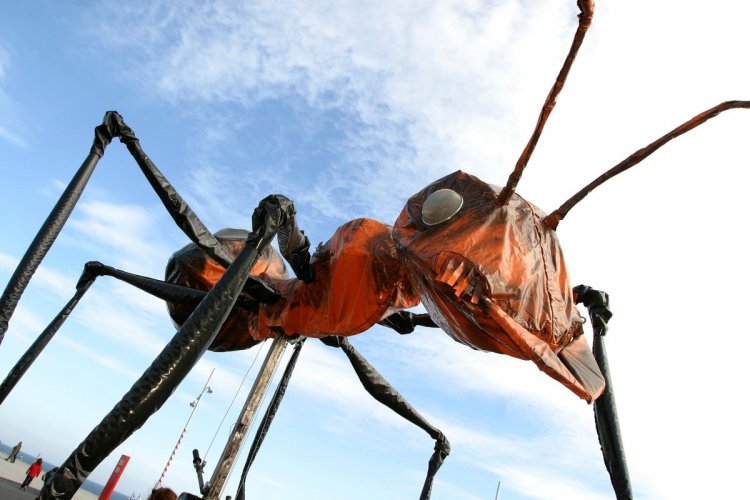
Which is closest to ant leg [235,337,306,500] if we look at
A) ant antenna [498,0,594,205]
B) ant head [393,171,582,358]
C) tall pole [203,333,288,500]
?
tall pole [203,333,288,500]

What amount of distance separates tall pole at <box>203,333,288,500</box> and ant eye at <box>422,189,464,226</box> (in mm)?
2048

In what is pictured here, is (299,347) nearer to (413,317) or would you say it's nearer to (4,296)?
(413,317)

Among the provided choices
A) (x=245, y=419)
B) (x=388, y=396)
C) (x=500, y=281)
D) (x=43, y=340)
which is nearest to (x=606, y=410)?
(x=500, y=281)

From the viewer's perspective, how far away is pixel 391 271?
3.62 meters

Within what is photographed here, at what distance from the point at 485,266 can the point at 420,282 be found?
57cm

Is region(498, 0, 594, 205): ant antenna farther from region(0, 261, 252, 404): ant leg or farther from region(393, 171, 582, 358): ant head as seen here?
region(0, 261, 252, 404): ant leg

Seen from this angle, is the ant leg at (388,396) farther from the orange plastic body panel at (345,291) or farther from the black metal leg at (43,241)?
the black metal leg at (43,241)

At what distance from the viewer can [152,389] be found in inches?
91.5

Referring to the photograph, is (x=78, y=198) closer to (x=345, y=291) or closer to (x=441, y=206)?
(x=345, y=291)

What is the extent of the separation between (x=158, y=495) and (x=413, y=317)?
2.59 meters

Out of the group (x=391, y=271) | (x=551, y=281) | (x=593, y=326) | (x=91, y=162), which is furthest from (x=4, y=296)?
(x=593, y=326)

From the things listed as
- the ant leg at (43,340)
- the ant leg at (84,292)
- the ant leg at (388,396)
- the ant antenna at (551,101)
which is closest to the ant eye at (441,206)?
the ant antenna at (551,101)

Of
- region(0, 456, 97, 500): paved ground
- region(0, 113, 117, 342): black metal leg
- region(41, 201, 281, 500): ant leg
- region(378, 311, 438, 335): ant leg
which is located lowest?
region(0, 456, 97, 500): paved ground

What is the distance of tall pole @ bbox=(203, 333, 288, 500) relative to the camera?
3.71 m
